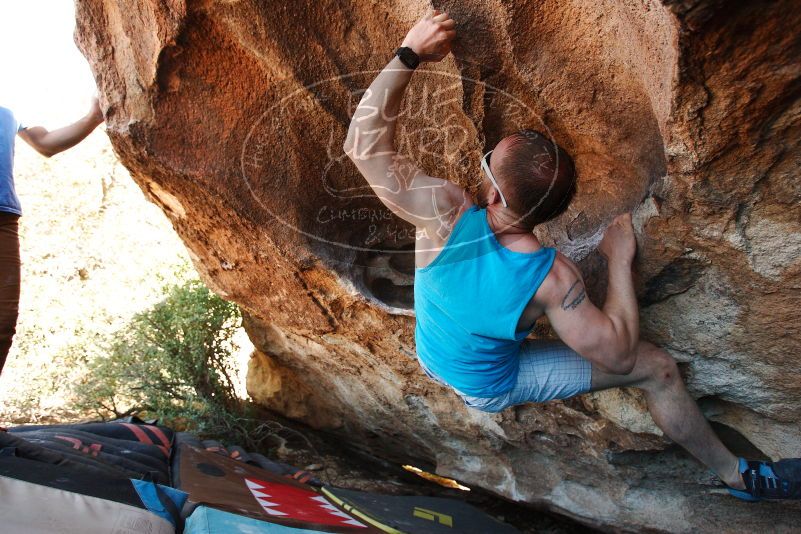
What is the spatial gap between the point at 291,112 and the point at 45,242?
15.4 feet

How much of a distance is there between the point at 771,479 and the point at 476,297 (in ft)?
3.79

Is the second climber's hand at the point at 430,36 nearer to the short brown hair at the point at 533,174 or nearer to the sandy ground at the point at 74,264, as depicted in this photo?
the short brown hair at the point at 533,174

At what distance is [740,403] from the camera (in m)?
2.20

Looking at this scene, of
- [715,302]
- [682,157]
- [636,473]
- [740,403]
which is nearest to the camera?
[682,157]

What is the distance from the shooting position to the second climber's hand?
5.61ft

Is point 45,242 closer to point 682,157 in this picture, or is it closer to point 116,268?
point 116,268

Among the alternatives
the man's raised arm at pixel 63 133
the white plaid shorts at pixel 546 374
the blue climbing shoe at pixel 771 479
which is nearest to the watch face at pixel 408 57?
the white plaid shorts at pixel 546 374

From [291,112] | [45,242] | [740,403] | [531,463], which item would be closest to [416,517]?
[531,463]

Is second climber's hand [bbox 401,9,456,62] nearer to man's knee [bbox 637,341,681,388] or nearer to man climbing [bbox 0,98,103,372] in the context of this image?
man's knee [bbox 637,341,681,388]

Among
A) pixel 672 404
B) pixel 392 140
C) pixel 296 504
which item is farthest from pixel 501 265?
pixel 296 504

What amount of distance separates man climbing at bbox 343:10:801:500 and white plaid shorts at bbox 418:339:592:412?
0.01m

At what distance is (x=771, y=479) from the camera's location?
79.2 inches

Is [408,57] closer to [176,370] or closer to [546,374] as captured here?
[546,374]

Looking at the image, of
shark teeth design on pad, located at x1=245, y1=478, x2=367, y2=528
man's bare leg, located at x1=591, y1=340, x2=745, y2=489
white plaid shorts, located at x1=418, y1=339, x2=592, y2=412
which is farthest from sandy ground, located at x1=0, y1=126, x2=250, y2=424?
man's bare leg, located at x1=591, y1=340, x2=745, y2=489
